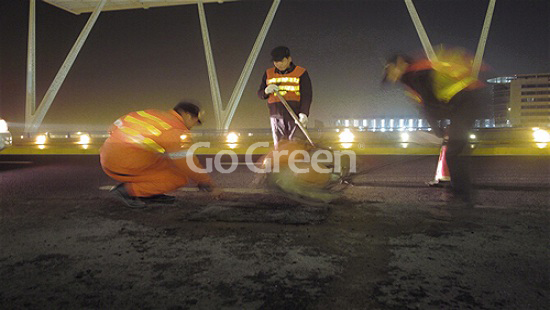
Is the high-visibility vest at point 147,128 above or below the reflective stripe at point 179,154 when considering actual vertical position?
above

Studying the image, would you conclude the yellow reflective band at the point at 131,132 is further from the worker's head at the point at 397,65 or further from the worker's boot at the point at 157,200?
the worker's head at the point at 397,65

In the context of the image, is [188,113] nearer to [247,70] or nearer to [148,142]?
[148,142]

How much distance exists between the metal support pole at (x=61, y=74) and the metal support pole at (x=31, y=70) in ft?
1.29

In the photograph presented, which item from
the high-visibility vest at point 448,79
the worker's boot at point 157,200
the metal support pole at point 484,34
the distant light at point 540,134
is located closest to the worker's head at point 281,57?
the high-visibility vest at point 448,79

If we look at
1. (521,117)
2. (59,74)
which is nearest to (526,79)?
(521,117)

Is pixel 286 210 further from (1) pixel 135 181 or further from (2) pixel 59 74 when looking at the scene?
(2) pixel 59 74

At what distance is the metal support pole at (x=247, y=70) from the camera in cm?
2433

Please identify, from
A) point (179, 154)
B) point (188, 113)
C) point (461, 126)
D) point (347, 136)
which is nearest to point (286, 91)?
point (188, 113)

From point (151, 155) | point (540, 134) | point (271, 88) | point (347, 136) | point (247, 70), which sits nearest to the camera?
point (151, 155)

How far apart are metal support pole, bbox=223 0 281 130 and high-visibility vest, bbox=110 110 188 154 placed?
880 inches

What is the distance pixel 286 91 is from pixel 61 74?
24564 mm

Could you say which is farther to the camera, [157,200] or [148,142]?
[157,200]

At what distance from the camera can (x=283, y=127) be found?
508cm

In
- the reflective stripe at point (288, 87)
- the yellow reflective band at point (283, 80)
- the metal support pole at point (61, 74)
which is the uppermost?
the metal support pole at point (61, 74)
